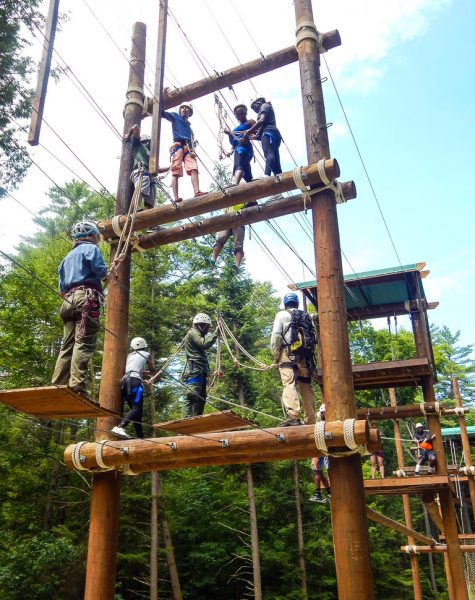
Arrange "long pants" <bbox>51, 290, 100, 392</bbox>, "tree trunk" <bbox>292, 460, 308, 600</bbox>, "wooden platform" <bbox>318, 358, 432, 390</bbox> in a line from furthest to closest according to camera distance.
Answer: "tree trunk" <bbox>292, 460, 308, 600</bbox>
"wooden platform" <bbox>318, 358, 432, 390</bbox>
"long pants" <bbox>51, 290, 100, 392</bbox>

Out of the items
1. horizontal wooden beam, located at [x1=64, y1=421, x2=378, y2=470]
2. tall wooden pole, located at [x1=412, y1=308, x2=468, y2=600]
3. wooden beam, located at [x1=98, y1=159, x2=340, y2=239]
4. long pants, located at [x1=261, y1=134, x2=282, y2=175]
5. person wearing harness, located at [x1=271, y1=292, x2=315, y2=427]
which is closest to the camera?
horizontal wooden beam, located at [x1=64, y1=421, x2=378, y2=470]

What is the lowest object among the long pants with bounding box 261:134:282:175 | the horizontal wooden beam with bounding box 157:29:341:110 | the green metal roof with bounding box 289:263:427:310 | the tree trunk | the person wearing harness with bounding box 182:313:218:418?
the tree trunk

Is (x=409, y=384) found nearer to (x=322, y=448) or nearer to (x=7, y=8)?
(x=322, y=448)

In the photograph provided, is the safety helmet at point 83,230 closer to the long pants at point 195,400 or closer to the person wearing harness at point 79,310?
the person wearing harness at point 79,310

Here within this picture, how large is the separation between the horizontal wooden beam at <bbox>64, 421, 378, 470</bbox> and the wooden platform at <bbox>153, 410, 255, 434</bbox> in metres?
0.12

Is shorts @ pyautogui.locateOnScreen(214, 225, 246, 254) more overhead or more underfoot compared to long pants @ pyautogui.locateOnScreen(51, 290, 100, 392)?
more overhead

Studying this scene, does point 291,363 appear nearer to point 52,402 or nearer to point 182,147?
point 52,402

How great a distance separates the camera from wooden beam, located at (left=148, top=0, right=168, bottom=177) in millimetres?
5293

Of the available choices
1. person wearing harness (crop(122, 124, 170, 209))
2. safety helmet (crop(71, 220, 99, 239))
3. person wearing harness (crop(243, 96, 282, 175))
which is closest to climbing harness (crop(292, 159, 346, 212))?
person wearing harness (crop(243, 96, 282, 175))

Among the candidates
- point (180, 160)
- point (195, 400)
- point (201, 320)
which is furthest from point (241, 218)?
point (195, 400)

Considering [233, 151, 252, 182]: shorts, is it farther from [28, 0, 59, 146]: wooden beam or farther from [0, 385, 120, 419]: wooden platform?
[0, 385, 120, 419]: wooden platform

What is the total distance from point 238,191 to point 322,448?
299 cm

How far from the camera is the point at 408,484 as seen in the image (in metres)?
9.55

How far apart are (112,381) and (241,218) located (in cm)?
243
